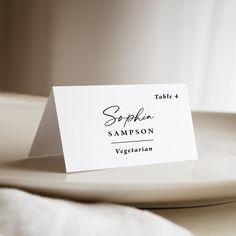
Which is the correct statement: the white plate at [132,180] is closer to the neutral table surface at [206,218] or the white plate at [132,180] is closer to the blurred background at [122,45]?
the neutral table surface at [206,218]

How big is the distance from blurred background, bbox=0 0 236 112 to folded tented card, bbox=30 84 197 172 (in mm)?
504

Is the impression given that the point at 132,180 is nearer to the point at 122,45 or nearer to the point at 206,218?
the point at 206,218

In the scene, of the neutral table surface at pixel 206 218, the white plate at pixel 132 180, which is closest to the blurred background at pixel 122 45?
the white plate at pixel 132 180

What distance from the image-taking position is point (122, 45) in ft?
3.28

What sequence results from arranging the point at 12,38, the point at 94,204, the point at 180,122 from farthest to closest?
the point at 12,38
the point at 180,122
the point at 94,204

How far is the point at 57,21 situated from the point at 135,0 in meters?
0.18

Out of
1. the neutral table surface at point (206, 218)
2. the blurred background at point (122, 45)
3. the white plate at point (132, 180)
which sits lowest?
the blurred background at point (122, 45)

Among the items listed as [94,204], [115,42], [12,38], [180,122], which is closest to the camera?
[94,204]

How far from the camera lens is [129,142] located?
0.41 metres

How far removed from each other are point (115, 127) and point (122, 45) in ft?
2.02

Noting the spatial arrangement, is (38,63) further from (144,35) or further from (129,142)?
(129,142)

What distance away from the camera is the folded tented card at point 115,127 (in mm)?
385

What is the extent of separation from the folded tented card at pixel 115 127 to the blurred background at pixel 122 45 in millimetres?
504

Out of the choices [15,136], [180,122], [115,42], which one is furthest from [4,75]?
[180,122]
